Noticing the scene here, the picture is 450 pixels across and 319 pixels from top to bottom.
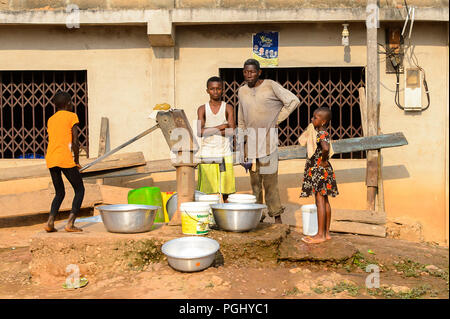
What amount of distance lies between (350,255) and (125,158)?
3294 mm

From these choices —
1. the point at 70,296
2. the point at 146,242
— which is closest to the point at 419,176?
the point at 146,242

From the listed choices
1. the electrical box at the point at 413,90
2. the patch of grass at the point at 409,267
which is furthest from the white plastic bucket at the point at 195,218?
the electrical box at the point at 413,90

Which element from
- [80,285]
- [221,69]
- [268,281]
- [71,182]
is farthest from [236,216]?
[221,69]

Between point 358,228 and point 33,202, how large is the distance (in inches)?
166

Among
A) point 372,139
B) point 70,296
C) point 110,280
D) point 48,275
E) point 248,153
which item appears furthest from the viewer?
point 372,139

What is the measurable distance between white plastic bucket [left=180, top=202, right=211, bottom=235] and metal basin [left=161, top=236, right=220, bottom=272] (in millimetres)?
194

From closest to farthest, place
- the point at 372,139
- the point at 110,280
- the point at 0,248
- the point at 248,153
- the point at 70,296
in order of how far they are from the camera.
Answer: the point at 70,296
the point at 110,280
the point at 248,153
the point at 0,248
the point at 372,139

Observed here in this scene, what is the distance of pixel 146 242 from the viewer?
394 centimetres

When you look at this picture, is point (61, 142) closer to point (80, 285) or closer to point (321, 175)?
point (80, 285)

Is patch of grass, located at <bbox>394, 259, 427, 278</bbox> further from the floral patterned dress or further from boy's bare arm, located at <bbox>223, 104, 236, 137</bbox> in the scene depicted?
boy's bare arm, located at <bbox>223, 104, 236, 137</bbox>

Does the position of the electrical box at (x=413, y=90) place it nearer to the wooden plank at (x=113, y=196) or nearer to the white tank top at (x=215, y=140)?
the white tank top at (x=215, y=140)

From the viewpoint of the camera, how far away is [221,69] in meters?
6.80

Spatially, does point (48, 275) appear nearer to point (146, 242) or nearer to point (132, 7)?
point (146, 242)

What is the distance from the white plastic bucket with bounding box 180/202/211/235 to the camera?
13.1 ft
